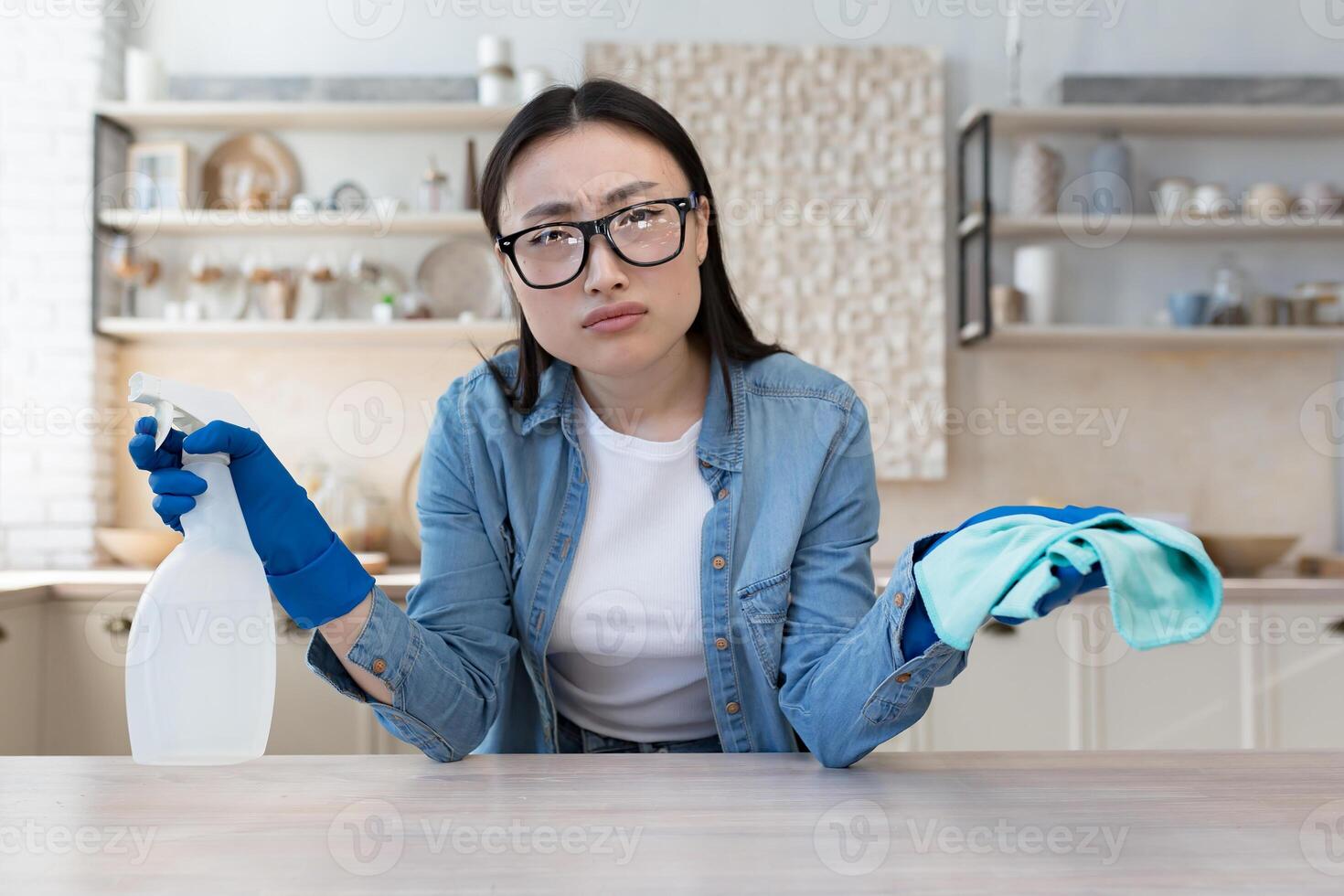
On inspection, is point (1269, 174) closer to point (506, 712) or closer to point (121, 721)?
point (506, 712)

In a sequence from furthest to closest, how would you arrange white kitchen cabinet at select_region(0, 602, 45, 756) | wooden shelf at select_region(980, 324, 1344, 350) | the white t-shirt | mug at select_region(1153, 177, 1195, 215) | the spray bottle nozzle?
mug at select_region(1153, 177, 1195, 215), wooden shelf at select_region(980, 324, 1344, 350), white kitchen cabinet at select_region(0, 602, 45, 756), the white t-shirt, the spray bottle nozzle

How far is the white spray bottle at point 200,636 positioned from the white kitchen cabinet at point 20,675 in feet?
5.65

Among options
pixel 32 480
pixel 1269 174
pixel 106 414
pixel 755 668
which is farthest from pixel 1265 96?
pixel 32 480

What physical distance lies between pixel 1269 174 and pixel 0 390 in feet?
11.5

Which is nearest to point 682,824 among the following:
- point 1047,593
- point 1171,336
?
point 1047,593

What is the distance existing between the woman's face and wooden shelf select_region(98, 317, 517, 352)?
156 cm

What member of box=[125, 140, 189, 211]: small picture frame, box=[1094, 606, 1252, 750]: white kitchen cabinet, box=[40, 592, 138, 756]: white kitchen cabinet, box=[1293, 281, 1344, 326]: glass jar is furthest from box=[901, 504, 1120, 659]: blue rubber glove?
box=[125, 140, 189, 211]: small picture frame

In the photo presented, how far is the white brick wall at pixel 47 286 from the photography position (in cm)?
271

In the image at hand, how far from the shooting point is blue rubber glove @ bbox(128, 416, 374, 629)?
2.55 feet

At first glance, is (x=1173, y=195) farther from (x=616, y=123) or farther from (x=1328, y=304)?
(x=616, y=123)

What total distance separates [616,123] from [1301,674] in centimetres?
213

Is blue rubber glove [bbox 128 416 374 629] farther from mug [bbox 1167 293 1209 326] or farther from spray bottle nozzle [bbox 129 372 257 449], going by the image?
mug [bbox 1167 293 1209 326]

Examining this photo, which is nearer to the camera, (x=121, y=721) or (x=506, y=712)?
(x=506, y=712)

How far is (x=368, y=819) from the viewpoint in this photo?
30.1 inches
